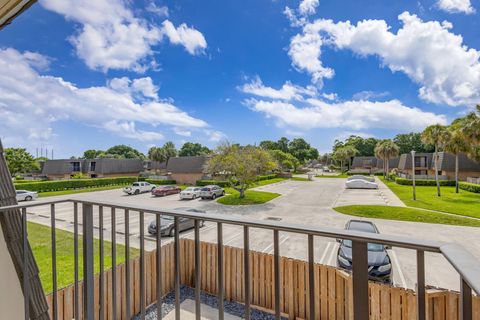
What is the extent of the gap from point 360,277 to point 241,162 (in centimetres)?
1396

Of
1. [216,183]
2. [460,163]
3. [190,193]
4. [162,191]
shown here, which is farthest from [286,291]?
[460,163]

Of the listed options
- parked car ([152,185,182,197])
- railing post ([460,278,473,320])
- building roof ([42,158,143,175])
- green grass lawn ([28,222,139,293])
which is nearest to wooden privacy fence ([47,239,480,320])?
green grass lawn ([28,222,139,293])

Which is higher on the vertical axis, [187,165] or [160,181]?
[187,165]

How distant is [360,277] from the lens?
2.69 feet

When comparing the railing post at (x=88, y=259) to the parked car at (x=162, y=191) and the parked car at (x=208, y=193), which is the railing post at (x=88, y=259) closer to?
the parked car at (x=208, y=193)

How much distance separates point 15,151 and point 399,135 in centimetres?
6079

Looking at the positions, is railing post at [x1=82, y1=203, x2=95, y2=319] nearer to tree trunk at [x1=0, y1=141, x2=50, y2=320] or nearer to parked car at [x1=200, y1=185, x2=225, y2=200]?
tree trunk at [x1=0, y1=141, x2=50, y2=320]

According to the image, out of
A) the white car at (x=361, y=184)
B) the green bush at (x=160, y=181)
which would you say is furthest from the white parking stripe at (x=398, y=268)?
the green bush at (x=160, y=181)

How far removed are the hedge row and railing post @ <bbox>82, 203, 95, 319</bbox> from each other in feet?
73.4

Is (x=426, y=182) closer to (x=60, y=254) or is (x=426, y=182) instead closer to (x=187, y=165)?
(x=187, y=165)

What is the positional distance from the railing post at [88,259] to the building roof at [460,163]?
31.8m

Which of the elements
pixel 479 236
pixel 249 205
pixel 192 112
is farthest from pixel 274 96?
pixel 479 236

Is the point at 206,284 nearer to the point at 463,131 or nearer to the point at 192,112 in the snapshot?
the point at 463,131

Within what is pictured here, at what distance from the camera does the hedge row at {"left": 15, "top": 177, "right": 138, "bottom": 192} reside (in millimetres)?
19020
